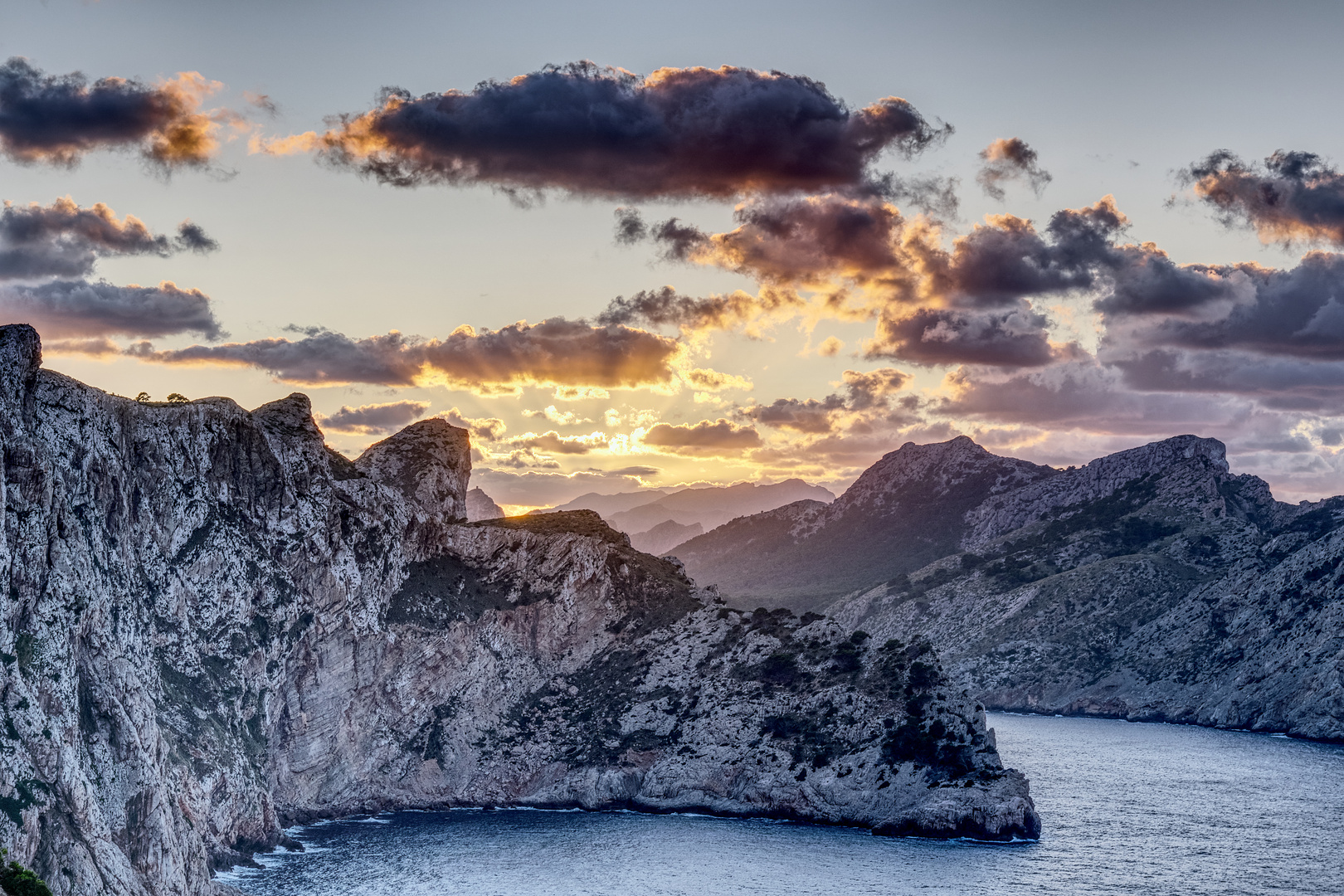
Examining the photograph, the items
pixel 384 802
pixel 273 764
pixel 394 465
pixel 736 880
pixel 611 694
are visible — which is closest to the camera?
pixel 736 880

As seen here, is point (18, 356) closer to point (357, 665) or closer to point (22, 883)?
point (22, 883)

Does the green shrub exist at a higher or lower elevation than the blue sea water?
higher

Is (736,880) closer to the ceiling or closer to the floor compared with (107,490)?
closer to the floor

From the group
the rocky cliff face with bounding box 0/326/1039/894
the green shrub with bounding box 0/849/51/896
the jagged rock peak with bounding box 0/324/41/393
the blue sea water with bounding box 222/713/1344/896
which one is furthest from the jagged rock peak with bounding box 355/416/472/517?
the green shrub with bounding box 0/849/51/896

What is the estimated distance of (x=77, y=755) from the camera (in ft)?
318

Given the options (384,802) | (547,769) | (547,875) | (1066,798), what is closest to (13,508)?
(547,875)

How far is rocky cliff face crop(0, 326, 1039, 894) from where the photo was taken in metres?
103

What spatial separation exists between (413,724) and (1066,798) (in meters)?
81.4

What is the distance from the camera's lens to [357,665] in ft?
525

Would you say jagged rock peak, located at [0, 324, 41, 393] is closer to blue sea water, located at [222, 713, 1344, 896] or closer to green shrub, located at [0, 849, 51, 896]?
green shrub, located at [0, 849, 51, 896]

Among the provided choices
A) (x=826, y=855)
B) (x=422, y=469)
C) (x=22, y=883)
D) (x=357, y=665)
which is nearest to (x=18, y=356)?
(x=22, y=883)

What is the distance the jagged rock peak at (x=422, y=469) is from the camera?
620 feet

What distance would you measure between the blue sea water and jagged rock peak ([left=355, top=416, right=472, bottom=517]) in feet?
162

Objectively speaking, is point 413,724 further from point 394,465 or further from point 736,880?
point 736,880
